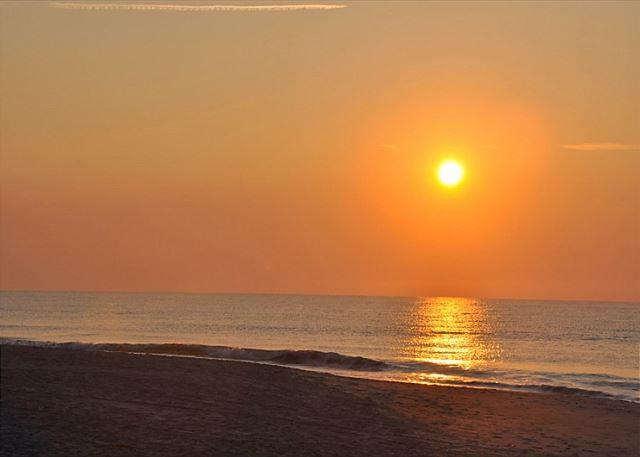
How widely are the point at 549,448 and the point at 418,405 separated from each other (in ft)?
21.0

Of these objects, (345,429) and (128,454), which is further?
(345,429)

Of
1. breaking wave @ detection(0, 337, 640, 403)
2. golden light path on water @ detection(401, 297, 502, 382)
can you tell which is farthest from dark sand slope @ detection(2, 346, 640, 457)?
golden light path on water @ detection(401, 297, 502, 382)

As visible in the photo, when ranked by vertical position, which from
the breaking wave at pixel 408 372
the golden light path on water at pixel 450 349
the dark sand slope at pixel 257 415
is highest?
the golden light path on water at pixel 450 349

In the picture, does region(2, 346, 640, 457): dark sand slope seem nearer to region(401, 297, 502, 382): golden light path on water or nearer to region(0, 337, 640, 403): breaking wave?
region(0, 337, 640, 403): breaking wave

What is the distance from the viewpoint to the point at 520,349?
84.1 meters

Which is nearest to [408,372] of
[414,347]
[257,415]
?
[257,415]

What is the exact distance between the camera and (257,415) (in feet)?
73.6

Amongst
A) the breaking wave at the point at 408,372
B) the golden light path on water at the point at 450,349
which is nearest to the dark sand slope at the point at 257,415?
the breaking wave at the point at 408,372

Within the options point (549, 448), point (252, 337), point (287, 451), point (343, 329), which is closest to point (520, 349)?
point (252, 337)

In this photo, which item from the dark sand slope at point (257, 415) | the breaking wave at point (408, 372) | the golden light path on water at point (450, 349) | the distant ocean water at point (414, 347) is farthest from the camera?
the golden light path on water at point (450, 349)

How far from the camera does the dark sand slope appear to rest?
712 inches

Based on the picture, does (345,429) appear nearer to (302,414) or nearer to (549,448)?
(302,414)

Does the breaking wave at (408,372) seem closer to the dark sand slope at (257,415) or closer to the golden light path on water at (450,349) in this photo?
the golden light path on water at (450,349)

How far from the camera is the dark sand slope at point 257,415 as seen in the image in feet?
59.3
